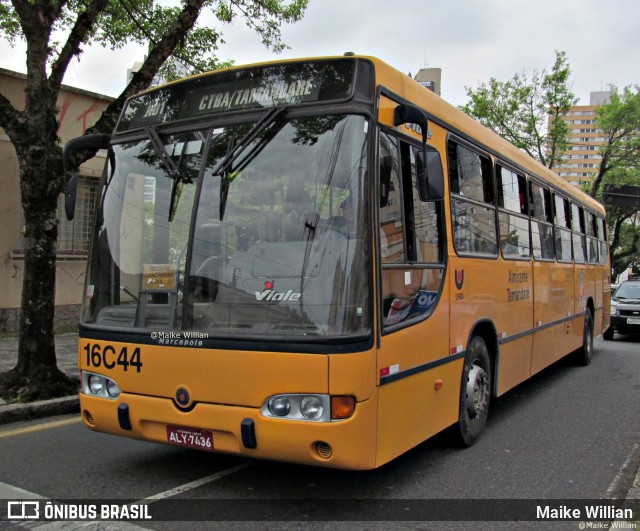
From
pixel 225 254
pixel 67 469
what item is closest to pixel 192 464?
pixel 67 469

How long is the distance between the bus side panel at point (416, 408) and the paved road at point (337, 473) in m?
0.40

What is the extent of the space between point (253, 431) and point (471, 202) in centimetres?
305

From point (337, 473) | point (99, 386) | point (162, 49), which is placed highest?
point (162, 49)

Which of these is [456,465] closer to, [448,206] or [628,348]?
[448,206]

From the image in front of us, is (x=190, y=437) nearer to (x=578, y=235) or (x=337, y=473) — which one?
(x=337, y=473)

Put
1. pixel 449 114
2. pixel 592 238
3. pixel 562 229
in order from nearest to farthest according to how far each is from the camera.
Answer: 1. pixel 449 114
2. pixel 562 229
3. pixel 592 238

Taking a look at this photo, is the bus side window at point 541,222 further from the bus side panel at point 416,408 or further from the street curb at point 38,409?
the street curb at point 38,409

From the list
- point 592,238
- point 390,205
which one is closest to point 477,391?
point 390,205

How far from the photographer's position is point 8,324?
1142 cm

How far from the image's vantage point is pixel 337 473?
14.9ft

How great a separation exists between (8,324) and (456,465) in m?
9.73

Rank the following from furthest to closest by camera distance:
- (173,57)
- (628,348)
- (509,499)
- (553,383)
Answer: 1. (628,348)
2. (173,57)
3. (553,383)
4. (509,499)

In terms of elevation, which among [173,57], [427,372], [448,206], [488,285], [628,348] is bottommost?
[628,348]

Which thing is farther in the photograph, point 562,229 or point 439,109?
point 562,229
